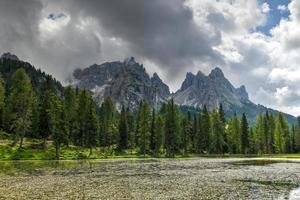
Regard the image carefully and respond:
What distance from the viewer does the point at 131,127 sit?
6186 inches

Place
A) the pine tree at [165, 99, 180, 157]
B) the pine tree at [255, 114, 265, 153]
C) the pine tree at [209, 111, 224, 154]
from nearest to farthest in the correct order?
the pine tree at [165, 99, 180, 157] < the pine tree at [209, 111, 224, 154] < the pine tree at [255, 114, 265, 153]

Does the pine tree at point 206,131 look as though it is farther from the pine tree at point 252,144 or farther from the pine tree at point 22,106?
the pine tree at point 22,106

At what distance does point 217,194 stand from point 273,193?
178 inches

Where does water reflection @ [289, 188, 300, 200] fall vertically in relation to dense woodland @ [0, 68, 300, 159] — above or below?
below

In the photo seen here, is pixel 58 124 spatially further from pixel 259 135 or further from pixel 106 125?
pixel 259 135

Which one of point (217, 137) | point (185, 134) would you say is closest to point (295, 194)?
point (217, 137)

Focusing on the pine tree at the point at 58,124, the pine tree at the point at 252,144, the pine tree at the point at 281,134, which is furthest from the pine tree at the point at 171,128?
the pine tree at the point at 281,134

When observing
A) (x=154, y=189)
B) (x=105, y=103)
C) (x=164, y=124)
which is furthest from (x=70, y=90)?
(x=154, y=189)

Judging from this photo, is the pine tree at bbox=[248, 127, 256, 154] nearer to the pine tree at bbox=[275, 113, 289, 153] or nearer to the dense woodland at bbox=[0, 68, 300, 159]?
the dense woodland at bbox=[0, 68, 300, 159]

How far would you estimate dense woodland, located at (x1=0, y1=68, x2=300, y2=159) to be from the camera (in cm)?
10362

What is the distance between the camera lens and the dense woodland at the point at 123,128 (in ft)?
340

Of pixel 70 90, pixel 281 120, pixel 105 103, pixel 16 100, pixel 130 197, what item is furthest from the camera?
pixel 281 120

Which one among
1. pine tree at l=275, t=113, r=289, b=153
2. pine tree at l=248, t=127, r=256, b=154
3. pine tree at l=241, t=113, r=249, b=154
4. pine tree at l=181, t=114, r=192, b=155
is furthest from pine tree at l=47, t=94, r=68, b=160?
pine tree at l=275, t=113, r=289, b=153

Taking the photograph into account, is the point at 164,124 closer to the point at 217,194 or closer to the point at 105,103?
the point at 105,103
